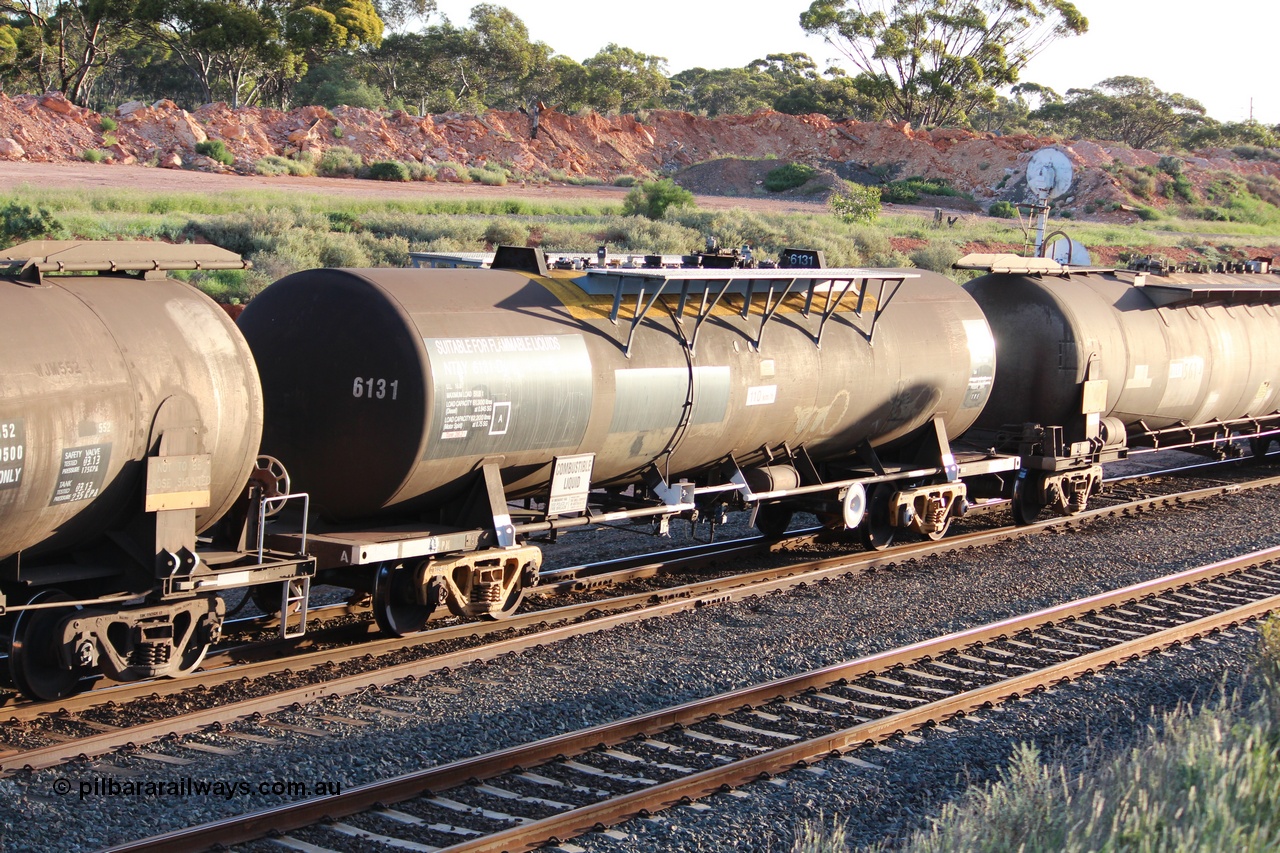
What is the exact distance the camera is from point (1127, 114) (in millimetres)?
107250

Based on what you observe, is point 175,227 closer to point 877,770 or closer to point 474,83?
point 877,770

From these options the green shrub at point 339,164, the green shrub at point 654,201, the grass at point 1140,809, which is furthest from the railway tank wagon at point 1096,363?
the green shrub at point 339,164

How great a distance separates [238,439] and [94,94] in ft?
270

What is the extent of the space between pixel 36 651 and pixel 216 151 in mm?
56023

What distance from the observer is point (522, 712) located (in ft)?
30.2

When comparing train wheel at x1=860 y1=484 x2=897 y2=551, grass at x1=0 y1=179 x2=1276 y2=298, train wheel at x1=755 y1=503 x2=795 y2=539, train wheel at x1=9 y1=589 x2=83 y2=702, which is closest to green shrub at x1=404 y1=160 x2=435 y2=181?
grass at x1=0 y1=179 x2=1276 y2=298

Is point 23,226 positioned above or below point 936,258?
below

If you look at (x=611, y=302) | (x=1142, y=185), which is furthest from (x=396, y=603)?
(x=1142, y=185)

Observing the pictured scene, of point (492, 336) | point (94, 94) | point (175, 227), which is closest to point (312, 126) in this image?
point (94, 94)

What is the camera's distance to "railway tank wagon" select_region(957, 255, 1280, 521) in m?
16.5

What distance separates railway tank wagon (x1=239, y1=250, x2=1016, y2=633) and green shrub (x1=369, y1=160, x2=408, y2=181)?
165 feet

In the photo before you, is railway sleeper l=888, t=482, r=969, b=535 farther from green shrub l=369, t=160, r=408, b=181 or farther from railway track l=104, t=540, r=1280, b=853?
green shrub l=369, t=160, r=408, b=181

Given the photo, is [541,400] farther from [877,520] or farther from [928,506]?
[928,506]

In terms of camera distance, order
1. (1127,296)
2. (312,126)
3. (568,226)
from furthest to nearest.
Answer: (312,126), (568,226), (1127,296)
